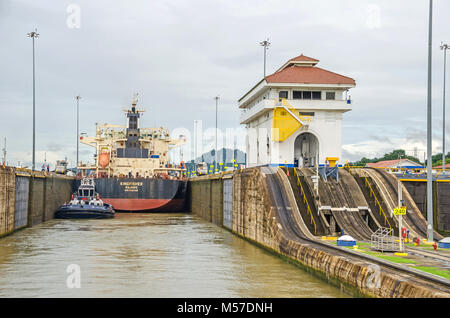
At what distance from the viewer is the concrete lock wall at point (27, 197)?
122 ft

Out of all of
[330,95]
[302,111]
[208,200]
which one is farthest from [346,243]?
[208,200]

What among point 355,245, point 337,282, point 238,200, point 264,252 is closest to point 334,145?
point 238,200

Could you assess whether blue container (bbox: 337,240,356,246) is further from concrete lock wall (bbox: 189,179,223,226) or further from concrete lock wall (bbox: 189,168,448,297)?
concrete lock wall (bbox: 189,179,223,226)

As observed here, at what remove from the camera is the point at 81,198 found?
201ft

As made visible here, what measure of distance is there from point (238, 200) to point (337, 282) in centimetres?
2086

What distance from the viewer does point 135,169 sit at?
246 ft

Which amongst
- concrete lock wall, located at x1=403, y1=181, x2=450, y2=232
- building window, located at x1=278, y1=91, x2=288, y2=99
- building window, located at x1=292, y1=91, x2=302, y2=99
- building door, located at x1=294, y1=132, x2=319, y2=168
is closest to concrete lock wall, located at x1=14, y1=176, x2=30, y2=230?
building window, located at x1=278, y1=91, x2=288, y2=99

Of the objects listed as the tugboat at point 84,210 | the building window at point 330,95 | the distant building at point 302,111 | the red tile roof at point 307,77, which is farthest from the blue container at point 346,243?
the tugboat at point 84,210

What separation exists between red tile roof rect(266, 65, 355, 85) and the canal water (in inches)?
565

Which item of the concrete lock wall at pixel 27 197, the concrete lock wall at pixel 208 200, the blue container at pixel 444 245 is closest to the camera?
the blue container at pixel 444 245

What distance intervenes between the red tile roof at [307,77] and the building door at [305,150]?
4814mm

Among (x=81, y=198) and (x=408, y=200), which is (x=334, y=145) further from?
(x=81, y=198)

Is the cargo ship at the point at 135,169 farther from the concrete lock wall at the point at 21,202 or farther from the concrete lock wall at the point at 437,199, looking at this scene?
the concrete lock wall at the point at 437,199

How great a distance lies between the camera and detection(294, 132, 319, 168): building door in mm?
46812
